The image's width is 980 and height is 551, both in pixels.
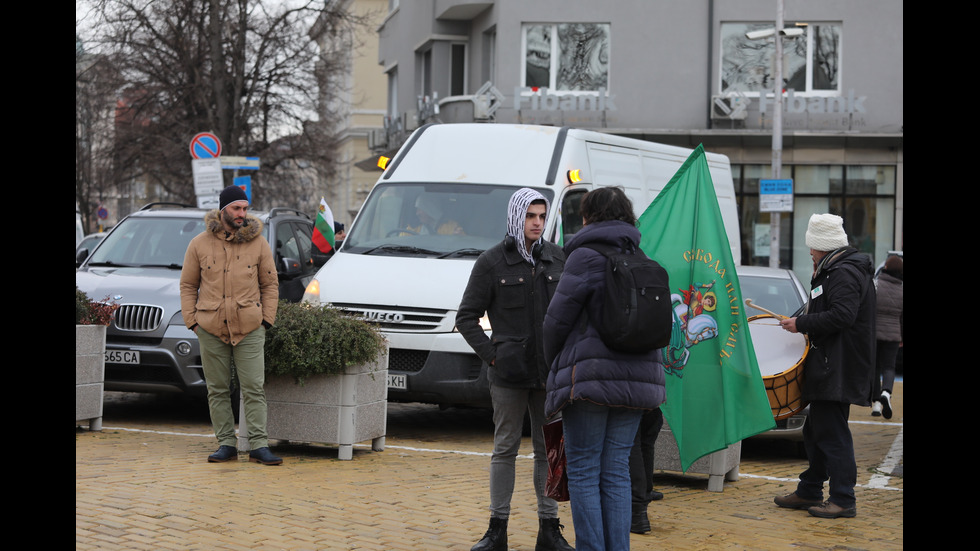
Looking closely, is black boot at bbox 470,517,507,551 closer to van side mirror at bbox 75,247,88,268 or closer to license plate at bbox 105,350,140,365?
license plate at bbox 105,350,140,365

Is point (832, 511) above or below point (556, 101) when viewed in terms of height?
below

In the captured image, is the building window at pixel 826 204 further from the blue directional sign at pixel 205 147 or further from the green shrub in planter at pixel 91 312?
the green shrub in planter at pixel 91 312

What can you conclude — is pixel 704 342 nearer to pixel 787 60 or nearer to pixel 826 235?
pixel 826 235

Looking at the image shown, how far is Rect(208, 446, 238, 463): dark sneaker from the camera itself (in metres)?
8.37

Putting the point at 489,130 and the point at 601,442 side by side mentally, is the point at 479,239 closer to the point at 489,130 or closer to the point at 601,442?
the point at 489,130

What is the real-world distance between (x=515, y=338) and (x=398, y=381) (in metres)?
3.95

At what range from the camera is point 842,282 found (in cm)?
706

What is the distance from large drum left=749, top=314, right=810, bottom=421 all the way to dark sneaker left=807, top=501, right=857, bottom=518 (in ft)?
1.95

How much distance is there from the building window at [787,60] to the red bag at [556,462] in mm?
22783

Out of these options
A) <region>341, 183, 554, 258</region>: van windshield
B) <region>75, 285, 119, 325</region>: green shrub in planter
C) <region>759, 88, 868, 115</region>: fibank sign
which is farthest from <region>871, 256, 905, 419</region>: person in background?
<region>759, 88, 868, 115</region>: fibank sign

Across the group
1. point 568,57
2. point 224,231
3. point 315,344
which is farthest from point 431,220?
point 568,57

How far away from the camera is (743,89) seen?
2780cm

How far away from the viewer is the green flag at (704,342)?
700 centimetres

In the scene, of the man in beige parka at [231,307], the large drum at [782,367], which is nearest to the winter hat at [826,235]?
the large drum at [782,367]
